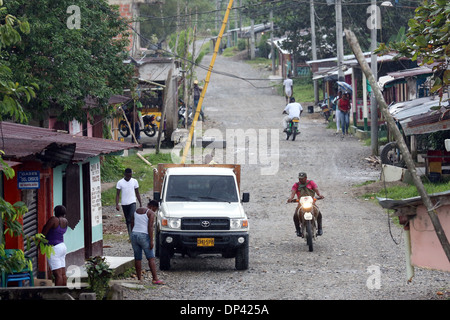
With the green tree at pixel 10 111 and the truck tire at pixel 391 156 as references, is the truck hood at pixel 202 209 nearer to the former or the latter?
the green tree at pixel 10 111

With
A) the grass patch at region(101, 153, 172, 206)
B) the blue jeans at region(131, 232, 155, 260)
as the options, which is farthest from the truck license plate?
the grass patch at region(101, 153, 172, 206)

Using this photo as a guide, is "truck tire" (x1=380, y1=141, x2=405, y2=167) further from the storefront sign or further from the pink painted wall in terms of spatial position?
the storefront sign

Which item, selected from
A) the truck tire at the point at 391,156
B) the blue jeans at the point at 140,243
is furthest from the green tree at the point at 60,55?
the truck tire at the point at 391,156

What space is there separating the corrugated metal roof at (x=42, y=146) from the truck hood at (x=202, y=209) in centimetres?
158

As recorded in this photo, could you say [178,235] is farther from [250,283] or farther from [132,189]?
[132,189]

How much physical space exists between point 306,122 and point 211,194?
25.0 m

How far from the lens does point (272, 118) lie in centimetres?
4056

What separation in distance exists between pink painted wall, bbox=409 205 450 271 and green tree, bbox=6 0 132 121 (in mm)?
8631

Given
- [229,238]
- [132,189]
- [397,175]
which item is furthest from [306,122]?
[229,238]

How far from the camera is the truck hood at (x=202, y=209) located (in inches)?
541

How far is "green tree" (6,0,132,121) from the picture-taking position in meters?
16.0

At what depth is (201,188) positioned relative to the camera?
1492 cm

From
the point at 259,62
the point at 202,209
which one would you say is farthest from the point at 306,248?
the point at 259,62

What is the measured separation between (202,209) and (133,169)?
12.9 m
